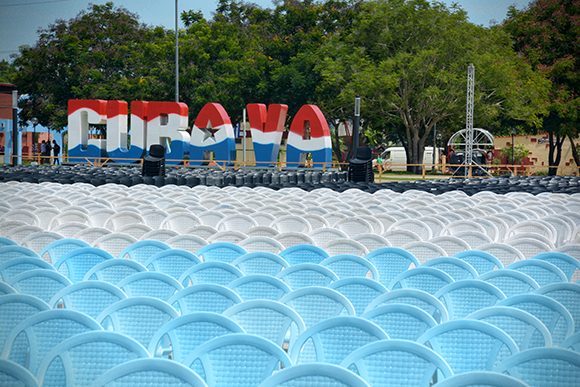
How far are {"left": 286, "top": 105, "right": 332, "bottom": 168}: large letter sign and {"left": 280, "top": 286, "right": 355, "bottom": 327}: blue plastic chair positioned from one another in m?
26.1

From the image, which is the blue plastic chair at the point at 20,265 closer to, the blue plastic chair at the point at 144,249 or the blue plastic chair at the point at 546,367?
the blue plastic chair at the point at 144,249

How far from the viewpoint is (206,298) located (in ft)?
16.8

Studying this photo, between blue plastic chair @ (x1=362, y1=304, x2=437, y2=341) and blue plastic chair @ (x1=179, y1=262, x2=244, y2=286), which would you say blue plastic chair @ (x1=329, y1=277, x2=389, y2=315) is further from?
blue plastic chair @ (x1=179, y1=262, x2=244, y2=286)

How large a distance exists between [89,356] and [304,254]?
313 centimetres

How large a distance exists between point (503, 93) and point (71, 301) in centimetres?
3932

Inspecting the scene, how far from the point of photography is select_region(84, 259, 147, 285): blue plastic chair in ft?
19.3

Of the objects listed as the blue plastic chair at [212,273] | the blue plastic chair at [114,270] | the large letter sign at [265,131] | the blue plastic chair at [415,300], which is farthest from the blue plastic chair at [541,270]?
the large letter sign at [265,131]

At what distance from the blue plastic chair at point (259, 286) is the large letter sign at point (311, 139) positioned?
25.9 metres

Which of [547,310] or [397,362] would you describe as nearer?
[397,362]

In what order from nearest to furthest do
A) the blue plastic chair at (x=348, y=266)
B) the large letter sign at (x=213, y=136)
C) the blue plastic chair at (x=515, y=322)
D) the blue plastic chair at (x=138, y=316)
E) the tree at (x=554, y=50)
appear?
the blue plastic chair at (x=515, y=322), the blue plastic chair at (x=138, y=316), the blue plastic chair at (x=348, y=266), the large letter sign at (x=213, y=136), the tree at (x=554, y=50)

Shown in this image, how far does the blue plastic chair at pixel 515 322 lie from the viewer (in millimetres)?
4586

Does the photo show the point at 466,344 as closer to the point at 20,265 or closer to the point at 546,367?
the point at 546,367

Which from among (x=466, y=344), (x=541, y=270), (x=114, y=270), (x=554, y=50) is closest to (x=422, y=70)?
(x=554, y=50)

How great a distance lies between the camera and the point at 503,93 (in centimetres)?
4247
